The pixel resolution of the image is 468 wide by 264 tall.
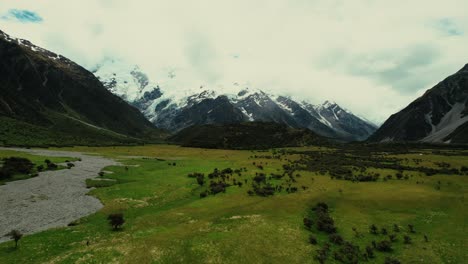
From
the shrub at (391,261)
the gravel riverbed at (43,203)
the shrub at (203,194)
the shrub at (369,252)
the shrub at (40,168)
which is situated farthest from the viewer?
the shrub at (40,168)

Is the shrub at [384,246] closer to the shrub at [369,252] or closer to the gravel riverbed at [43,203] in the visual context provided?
the shrub at [369,252]

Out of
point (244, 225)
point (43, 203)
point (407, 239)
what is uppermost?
point (43, 203)

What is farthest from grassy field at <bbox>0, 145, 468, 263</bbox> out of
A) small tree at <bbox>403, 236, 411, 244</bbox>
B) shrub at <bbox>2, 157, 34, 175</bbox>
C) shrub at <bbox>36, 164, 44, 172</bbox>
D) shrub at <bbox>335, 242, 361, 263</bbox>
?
shrub at <bbox>36, 164, 44, 172</bbox>

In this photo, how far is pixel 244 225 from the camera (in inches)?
2146

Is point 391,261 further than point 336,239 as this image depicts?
No

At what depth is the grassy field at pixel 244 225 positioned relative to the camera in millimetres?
42938

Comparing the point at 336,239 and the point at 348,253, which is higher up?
the point at 336,239

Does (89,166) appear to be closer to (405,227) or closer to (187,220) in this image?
(187,220)

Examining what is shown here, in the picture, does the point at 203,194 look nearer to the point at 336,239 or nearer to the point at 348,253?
the point at 336,239

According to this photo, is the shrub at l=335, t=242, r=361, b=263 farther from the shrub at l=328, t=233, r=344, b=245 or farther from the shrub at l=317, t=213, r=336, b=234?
the shrub at l=317, t=213, r=336, b=234

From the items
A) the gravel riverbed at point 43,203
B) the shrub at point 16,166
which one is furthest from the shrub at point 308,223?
the shrub at point 16,166

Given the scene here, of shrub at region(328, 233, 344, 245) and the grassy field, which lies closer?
the grassy field

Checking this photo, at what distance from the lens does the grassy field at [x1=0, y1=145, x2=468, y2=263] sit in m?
42.9

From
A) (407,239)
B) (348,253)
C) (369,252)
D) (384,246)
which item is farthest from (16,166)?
(407,239)
